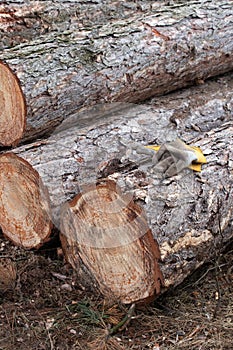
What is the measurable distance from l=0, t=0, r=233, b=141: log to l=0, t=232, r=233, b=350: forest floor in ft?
3.26

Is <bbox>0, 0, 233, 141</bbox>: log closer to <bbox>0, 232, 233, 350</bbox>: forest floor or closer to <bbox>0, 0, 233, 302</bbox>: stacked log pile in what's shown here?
<bbox>0, 0, 233, 302</bbox>: stacked log pile

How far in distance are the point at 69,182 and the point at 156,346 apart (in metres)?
1.02

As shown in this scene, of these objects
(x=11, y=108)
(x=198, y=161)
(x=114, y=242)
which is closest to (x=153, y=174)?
(x=198, y=161)

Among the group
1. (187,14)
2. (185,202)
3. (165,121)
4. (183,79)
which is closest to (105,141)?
(165,121)

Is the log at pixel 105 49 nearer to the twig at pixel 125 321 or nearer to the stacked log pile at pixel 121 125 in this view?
the stacked log pile at pixel 121 125

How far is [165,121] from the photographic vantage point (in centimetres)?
370

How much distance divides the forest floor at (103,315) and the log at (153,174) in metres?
0.17

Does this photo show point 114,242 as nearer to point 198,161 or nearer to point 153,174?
point 153,174

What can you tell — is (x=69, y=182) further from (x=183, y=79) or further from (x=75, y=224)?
(x=183, y=79)

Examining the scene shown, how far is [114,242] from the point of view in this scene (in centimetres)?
288

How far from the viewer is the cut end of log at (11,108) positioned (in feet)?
11.1

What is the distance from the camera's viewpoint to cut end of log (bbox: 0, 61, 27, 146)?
339 centimetres

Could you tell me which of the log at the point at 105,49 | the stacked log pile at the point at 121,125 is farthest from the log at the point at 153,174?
the log at the point at 105,49

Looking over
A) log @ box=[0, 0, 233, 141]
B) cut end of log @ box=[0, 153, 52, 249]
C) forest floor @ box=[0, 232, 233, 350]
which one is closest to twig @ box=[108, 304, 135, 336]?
forest floor @ box=[0, 232, 233, 350]
